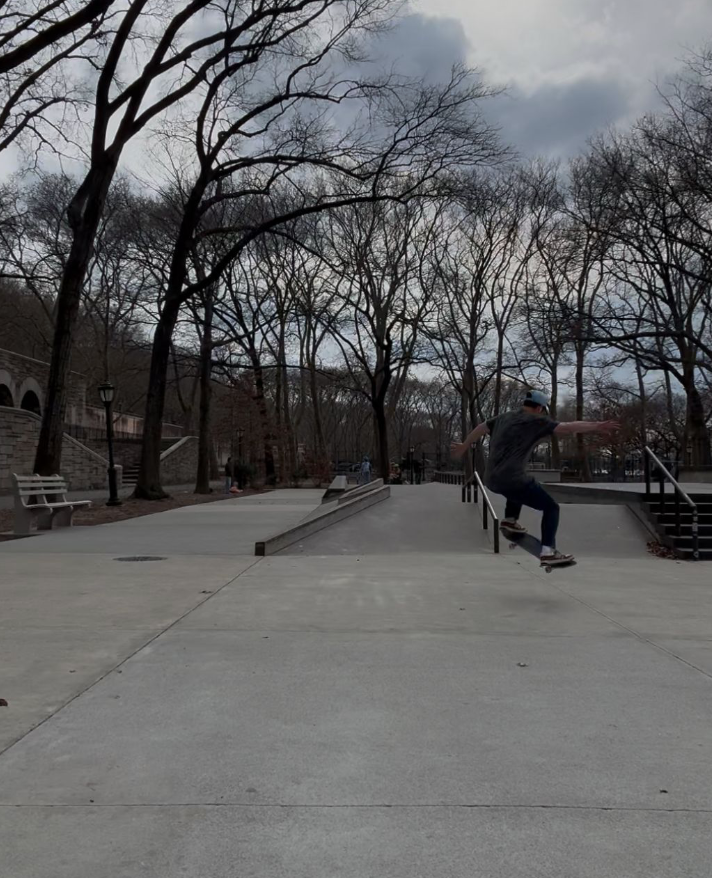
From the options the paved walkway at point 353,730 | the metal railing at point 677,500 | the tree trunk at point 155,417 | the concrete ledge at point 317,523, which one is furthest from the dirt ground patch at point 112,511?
the metal railing at point 677,500

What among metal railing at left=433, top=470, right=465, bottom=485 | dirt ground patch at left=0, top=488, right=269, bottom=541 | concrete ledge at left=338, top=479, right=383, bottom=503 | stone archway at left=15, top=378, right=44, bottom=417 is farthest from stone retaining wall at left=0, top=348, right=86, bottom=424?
concrete ledge at left=338, top=479, right=383, bottom=503

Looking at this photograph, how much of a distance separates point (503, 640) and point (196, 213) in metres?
19.8

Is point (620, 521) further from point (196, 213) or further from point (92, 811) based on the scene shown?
point (196, 213)

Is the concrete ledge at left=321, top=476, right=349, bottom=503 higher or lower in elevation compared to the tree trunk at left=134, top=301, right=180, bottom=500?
lower

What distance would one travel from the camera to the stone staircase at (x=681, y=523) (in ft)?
36.2

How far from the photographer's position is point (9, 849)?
2.56 meters

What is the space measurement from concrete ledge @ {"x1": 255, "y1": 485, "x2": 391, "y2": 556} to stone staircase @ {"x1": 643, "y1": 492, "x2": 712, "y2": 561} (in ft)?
16.6

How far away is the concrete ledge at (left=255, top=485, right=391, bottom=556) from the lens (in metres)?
10.2

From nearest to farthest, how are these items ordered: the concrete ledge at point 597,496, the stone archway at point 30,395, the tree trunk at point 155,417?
the concrete ledge at point 597,496 < the tree trunk at point 155,417 < the stone archway at point 30,395

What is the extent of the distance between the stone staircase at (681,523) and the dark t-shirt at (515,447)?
4556mm

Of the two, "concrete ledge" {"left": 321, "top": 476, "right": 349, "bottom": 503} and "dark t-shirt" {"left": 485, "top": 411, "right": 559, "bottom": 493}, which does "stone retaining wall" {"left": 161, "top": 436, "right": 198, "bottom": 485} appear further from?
"dark t-shirt" {"left": 485, "top": 411, "right": 559, "bottom": 493}

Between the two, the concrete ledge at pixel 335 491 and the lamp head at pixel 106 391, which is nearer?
the concrete ledge at pixel 335 491

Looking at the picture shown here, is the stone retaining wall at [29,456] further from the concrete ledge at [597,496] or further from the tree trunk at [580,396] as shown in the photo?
the tree trunk at [580,396]

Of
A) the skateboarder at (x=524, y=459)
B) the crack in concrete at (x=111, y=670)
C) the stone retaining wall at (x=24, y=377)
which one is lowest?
the crack in concrete at (x=111, y=670)
